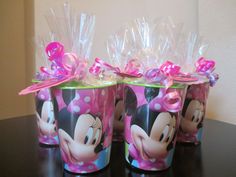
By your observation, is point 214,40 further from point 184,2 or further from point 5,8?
point 5,8

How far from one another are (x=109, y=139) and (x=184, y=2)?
69 centimetres

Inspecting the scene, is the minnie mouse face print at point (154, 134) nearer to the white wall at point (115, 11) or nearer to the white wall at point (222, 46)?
the white wall at point (222, 46)

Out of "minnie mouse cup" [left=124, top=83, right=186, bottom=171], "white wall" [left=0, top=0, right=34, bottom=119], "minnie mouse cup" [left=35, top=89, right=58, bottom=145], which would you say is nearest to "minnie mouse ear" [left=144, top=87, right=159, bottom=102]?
"minnie mouse cup" [left=124, top=83, right=186, bottom=171]

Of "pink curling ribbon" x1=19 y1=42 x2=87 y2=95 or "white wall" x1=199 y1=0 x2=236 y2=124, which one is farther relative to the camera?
"white wall" x1=199 y1=0 x2=236 y2=124

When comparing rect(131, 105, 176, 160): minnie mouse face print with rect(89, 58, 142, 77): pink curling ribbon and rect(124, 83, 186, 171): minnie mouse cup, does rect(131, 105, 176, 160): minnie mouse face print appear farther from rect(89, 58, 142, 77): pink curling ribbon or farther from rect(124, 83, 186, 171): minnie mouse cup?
rect(89, 58, 142, 77): pink curling ribbon

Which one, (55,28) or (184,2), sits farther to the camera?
(184,2)

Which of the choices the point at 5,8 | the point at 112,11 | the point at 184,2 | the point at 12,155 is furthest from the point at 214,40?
the point at 5,8

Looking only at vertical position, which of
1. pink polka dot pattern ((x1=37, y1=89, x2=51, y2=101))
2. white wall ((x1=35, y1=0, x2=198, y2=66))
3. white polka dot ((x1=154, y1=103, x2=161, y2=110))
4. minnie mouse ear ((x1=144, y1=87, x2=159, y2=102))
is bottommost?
pink polka dot pattern ((x1=37, y1=89, x2=51, y2=101))

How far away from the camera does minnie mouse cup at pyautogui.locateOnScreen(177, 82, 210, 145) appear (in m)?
0.52

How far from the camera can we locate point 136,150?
41cm

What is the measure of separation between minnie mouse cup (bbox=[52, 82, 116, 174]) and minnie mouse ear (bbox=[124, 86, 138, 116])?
0.11ft

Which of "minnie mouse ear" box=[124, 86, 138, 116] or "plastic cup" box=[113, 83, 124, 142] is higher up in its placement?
"minnie mouse ear" box=[124, 86, 138, 116]

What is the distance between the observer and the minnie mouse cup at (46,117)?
0.50m

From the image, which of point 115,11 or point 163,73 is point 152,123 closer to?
point 163,73
